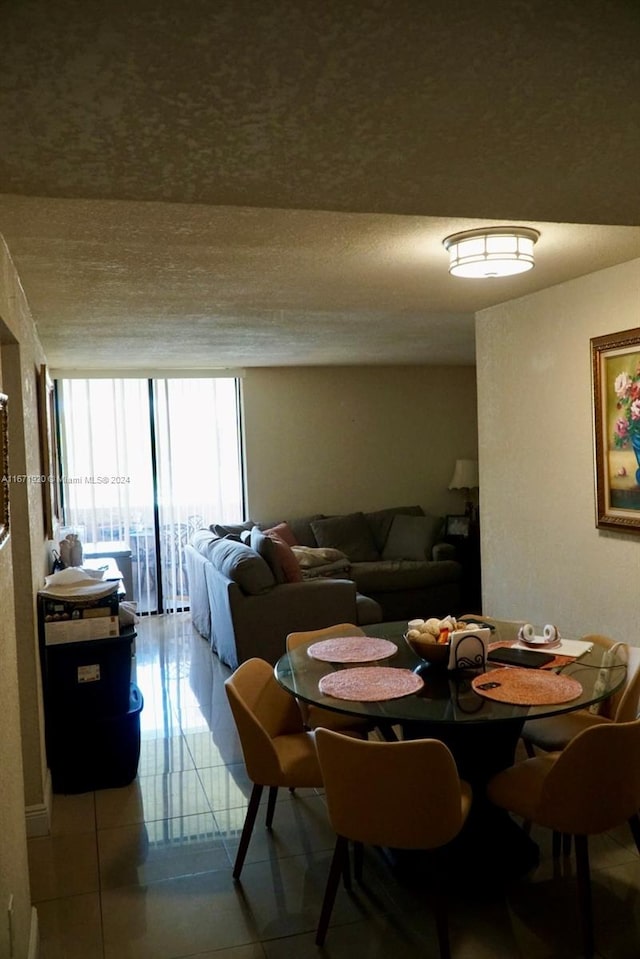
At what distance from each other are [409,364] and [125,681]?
4842mm

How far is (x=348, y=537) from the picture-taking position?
699cm

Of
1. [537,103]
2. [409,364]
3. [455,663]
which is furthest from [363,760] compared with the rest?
[409,364]

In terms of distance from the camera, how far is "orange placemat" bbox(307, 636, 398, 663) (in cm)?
282

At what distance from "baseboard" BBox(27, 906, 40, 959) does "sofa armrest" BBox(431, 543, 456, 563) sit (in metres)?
4.69

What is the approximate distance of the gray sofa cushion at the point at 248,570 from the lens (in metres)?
5.04

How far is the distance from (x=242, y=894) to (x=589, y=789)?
48.3 inches

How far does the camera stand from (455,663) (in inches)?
103

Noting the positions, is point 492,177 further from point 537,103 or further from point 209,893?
point 209,893

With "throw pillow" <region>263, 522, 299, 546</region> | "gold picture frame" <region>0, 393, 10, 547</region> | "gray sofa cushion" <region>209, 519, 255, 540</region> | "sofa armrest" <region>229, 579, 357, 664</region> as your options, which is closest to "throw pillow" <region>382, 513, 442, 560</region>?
"throw pillow" <region>263, 522, 299, 546</region>

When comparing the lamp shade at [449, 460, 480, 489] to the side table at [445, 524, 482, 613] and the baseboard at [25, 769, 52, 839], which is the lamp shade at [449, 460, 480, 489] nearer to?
the side table at [445, 524, 482, 613]

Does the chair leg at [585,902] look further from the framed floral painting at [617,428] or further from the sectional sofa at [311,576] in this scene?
the sectional sofa at [311,576]

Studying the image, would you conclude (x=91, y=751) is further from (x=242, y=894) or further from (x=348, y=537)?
(x=348, y=537)

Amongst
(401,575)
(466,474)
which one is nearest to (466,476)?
(466,474)

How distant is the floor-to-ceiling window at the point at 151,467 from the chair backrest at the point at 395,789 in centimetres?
476
